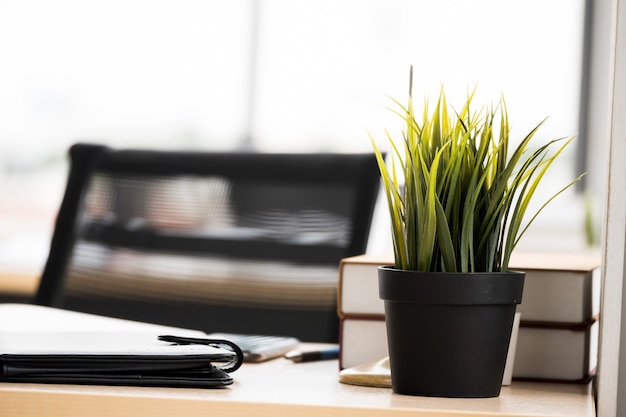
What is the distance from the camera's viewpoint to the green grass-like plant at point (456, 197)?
1.98 feet

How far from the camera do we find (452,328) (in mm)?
591

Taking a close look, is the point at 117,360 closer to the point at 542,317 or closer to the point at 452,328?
the point at 452,328

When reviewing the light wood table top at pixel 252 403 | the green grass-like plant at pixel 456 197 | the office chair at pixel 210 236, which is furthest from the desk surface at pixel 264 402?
the office chair at pixel 210 236

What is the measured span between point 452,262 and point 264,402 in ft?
0.56

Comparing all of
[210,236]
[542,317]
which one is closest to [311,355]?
[542,317]

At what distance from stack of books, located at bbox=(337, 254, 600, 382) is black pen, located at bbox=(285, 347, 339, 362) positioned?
0.07 meters

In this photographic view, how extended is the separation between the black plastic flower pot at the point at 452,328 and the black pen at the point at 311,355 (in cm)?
21

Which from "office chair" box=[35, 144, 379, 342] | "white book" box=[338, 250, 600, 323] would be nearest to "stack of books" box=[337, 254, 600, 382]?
"white book" box=[338, 250, 600, 323]

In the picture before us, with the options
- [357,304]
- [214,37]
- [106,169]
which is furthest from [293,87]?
[357,304]

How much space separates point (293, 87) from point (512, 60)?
36.2 inches

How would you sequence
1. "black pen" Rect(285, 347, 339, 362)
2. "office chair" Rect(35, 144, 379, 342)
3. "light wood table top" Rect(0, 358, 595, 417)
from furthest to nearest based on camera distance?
"office chair" Rect(35, 144, 379, 342) < "black pen" Rect(285, 347, 339, 362) < "light wood table top" Rect(0, 358, 595, 417)

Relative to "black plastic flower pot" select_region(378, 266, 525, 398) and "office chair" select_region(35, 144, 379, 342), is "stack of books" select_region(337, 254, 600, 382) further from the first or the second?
"office chair" select_region(35, 144, 379, 342)

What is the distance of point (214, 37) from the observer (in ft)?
11.6

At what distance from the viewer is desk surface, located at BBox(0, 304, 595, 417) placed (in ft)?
1.80
